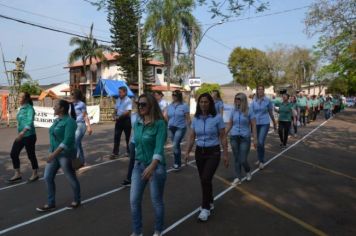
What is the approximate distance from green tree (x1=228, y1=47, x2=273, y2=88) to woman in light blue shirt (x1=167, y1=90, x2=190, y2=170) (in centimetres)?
5441

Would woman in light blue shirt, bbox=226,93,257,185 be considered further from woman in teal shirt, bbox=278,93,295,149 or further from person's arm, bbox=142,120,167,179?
woman in teal shirt, bbox=278,93,295,149

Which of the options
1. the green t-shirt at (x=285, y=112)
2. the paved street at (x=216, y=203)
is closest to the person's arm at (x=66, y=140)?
the paved street at (x=216, y=203)

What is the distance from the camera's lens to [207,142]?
561cm

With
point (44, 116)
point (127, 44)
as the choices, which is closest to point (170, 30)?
point (127, 44)

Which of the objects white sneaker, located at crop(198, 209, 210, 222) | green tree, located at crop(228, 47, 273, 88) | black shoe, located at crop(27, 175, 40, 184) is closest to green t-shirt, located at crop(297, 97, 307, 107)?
black shoe, located at crop(27, 175, 40, 184)

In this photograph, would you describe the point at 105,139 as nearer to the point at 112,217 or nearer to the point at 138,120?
the point at 112,217

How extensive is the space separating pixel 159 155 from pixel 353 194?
13.5 feet

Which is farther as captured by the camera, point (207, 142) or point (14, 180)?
point (14, 180)

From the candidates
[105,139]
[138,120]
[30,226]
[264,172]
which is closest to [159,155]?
[138,120]

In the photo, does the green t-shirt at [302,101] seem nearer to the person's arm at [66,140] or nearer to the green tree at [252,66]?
the person's arm at [66,140]

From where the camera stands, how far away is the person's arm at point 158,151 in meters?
4.32

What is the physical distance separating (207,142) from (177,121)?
3313mm

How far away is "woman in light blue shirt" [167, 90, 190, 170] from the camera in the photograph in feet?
28.9

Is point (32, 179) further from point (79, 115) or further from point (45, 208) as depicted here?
point (45, 208)
